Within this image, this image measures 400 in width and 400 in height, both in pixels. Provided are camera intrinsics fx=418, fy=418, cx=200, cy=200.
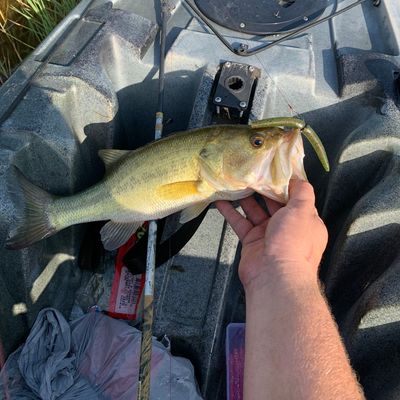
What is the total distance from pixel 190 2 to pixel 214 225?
6.21 ft

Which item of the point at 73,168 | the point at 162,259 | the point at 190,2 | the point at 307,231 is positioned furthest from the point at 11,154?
the point at 190,2

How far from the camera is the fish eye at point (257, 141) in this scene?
2.17 metres

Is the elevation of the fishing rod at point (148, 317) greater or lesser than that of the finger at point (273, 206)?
lesser

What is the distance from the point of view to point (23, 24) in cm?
474

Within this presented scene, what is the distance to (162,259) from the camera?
254 cm

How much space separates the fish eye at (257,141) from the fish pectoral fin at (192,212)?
45 centimetres

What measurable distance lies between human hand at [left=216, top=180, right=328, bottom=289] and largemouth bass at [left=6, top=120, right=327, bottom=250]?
0.13 metres

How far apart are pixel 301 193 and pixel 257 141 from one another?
1.16 ft

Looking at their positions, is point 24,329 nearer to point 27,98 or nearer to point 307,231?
point 27,98

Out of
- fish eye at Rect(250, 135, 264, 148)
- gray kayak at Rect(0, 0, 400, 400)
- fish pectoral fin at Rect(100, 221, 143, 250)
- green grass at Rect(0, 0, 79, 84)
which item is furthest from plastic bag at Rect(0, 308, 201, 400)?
green grass at Rect(0, 0, 79, 84)

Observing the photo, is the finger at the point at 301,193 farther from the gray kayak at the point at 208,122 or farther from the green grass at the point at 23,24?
the green grass at the point at 23,24

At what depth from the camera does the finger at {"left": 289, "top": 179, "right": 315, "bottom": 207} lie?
209 centimetres

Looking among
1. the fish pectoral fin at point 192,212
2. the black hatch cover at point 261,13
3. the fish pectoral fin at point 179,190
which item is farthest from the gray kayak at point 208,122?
the fish pectoral fin at point 179,190

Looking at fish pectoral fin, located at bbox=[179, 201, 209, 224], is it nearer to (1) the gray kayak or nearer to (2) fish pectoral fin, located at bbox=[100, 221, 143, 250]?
(1) the gray kayak
